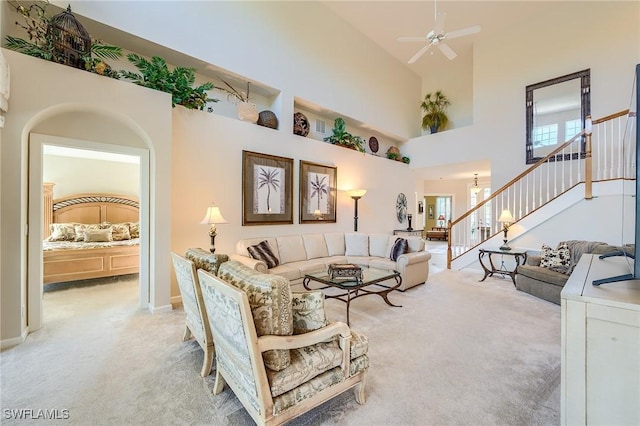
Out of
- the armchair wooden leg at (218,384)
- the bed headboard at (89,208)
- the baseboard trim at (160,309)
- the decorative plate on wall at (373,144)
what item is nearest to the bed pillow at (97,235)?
the bed headboard at (89,208)

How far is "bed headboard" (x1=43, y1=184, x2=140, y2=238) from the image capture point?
510 cm

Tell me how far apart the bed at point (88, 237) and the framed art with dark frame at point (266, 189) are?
7.69ft

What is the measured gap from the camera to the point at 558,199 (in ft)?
15.7

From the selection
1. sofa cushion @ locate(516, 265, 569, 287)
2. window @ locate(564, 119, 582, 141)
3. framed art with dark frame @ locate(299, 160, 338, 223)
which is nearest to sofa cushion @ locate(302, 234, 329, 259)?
framed art with dark frame @ locate(299, 160, 338, 223)

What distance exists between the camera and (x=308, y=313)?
5.41ft

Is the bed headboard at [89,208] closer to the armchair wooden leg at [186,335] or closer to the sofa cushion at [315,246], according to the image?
the sofa cushion at [315,246]

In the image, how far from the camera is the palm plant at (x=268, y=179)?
4633 millimetres

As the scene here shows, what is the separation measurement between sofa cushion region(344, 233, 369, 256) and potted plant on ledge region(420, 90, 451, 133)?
4598 mm

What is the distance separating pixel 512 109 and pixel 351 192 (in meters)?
4.31

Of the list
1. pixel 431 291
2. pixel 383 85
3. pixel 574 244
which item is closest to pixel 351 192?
pixel 431 291

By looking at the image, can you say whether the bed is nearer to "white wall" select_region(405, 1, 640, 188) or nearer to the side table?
the side table

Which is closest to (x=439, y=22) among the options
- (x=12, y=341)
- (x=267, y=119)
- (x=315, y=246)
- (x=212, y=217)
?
(x=267, y=119)

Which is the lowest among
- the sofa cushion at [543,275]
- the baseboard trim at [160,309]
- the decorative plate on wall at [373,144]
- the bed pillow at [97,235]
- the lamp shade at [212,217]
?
the baseboard trim at [160,309]

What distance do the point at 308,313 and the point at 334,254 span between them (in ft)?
12.1
